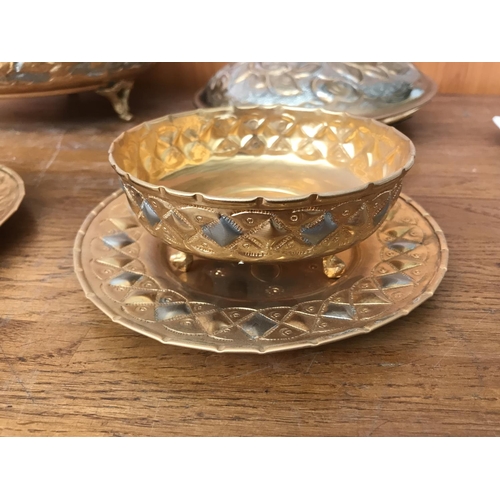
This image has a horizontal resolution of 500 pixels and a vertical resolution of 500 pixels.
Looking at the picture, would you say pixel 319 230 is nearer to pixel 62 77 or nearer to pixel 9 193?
pixel 9 193

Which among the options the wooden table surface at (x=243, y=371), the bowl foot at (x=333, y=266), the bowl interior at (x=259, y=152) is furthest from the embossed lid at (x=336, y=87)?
the bowl foot at (x=333, y=266)

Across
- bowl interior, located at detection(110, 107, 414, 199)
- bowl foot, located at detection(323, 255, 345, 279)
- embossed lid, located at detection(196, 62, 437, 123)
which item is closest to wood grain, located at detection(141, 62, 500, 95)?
embossed lid, located at detection(196, 62, 437, 123)

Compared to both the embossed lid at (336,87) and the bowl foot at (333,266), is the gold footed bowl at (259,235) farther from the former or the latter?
the embossed lid at (336,87)

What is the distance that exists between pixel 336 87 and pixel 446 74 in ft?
1.31

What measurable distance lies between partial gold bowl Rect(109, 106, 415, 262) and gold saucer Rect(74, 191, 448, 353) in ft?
0.18

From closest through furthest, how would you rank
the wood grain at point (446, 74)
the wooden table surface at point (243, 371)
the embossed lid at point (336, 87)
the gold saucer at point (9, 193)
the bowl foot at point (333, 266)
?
the wooden table surface at point (243, 371) → the bowl foot at point (333, 266) → the gold saucer at point (9, 193) → the embossed lid at point (336, 87) → the wood grain at point (446, 74)

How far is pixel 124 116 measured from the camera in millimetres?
1033

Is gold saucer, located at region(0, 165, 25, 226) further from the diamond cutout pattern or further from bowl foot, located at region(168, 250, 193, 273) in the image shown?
the diamond cutout pattern

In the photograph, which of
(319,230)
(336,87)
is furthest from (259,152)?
(319,230)

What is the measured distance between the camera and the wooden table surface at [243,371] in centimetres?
41

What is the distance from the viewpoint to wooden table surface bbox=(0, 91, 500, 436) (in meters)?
0.41

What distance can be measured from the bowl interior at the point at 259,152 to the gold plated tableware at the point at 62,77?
32 centimetres

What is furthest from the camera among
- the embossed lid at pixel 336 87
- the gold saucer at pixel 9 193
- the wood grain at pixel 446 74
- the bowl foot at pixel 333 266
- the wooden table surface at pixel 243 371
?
the wood grain at pixel 446 74

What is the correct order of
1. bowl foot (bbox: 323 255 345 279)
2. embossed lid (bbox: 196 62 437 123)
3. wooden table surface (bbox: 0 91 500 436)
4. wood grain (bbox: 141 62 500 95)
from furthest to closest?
wood grain (bbox: 141 62 500 95) < embossed lid (bbox: 196 62 437 123) < bowl foot (bbox: 323 255 345 279) < wooden table surface (bbox: 0 91 500 436)
